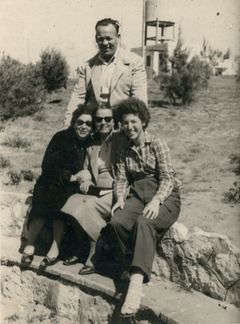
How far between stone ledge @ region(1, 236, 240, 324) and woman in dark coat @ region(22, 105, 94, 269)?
270 mm

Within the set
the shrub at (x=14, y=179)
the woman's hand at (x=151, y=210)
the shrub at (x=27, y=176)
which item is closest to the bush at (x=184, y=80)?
the shrub at (x=27, y=176)

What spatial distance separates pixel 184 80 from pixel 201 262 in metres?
9.69

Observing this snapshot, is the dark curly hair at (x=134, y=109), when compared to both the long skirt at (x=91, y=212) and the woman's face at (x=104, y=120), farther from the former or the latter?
the long skirt at (x=91, y=212)

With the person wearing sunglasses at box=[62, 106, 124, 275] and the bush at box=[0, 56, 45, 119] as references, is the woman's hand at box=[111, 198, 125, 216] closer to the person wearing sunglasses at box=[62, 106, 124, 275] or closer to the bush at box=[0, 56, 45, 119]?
the person wearing sunglasses at box=[62, 106, 124, 275]

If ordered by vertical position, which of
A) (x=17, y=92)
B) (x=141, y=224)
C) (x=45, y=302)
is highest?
(x=17, y=92)

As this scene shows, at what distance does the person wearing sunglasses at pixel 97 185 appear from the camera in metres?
3.55

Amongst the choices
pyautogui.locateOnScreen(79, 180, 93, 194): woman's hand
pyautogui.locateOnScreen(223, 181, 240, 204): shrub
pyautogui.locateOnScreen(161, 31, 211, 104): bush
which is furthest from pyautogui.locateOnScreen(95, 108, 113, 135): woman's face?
pyautogui.locateOnScreen(161, 31, 211, 104): bush

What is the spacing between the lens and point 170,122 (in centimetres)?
1024

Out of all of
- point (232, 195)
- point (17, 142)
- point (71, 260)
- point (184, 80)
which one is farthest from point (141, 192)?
point (184, 80)

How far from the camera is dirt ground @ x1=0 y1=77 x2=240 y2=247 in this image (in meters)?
4.72

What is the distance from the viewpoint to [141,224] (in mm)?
3080

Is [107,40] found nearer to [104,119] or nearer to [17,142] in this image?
[104,119]

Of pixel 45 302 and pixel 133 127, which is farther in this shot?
pixel 45 302

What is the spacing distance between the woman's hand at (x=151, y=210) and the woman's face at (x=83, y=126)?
87 cm
